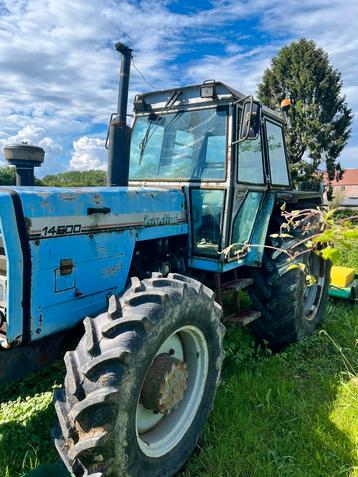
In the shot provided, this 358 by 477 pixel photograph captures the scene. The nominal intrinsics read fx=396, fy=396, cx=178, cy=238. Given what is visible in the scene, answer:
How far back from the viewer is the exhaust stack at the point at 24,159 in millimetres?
3258

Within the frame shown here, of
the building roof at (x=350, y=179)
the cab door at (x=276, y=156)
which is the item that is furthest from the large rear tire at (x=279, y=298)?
the building roof at (x=350, y=179)

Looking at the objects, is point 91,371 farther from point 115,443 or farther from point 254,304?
point 254,304

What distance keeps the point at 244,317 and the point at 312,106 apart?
2115 cm

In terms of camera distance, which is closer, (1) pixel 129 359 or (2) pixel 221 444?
(1) pixel 129 359

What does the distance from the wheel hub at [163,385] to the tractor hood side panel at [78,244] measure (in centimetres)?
56

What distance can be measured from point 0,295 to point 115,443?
0.97m

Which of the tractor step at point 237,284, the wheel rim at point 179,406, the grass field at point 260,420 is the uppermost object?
the tractor step at point 237,284

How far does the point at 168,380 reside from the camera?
2.23 m

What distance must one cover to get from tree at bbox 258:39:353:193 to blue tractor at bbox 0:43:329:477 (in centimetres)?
1884

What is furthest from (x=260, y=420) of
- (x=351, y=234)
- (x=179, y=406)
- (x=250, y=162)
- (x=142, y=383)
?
(x=250, y=162)

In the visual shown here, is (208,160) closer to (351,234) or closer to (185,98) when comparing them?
(185,98)

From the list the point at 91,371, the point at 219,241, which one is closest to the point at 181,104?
the point at 219,241

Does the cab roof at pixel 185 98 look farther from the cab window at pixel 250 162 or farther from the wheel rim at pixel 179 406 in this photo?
the wheel rim at pixel 179 406

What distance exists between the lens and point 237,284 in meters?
3.62
